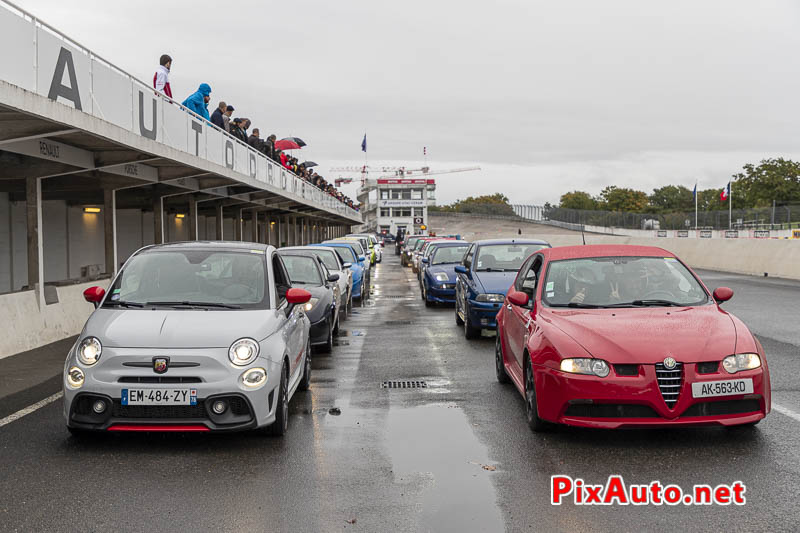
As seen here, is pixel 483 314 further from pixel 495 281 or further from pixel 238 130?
pixel 238 130

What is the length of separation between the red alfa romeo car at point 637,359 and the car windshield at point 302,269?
233 inches

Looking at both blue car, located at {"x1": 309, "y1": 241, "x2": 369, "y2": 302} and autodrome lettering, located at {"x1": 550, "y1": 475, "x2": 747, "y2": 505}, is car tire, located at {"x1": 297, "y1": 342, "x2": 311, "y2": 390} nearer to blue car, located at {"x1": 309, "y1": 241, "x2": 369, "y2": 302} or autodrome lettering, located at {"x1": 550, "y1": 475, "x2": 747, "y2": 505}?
autodrome lettering, located at {"x1": 550, "y1": 475, "x2": 747, "y2": 505}

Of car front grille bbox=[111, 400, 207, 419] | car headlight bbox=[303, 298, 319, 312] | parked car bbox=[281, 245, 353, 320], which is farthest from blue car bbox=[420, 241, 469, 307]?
car front grille bbox=[111, 400, 207, 419]

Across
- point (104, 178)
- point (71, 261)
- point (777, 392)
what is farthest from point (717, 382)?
point (71, 261)

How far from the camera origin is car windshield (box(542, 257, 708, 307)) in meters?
7.05

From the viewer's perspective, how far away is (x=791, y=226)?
54812 millimetres

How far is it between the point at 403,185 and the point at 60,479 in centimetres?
9332

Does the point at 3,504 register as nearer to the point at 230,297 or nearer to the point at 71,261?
the point at 230,297

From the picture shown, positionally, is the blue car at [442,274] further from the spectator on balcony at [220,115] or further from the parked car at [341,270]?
the spectator on balcony at [220,115]

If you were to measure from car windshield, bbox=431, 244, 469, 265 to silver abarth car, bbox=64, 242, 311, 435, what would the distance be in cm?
1348

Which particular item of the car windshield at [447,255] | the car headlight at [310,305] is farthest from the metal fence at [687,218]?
the car headlight at [310,305]

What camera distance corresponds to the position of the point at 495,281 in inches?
514

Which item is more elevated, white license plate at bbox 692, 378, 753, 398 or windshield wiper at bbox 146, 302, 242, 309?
windshield wiper at bbox 146, 302, 242, 309

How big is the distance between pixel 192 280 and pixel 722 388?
4.41 metres
